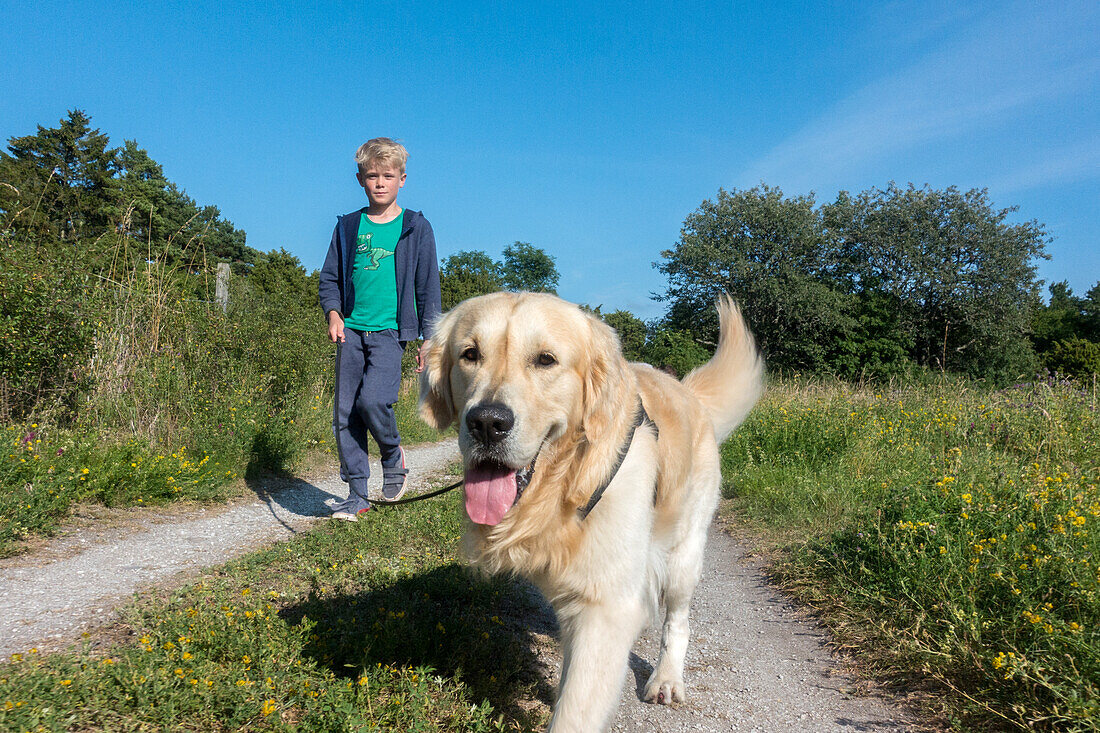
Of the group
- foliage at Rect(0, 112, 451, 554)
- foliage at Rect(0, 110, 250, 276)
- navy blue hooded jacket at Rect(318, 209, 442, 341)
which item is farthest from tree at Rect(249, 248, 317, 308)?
navy blue hooded jacket at Rect(318, 209, 442, 341)

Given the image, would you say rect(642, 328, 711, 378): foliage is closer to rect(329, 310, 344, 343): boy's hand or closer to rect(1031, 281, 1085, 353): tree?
rect(329, 310, 344, 343): boy's hand

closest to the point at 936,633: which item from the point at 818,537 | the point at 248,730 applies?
the point at 818,537

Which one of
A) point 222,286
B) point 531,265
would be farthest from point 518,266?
point 222,286

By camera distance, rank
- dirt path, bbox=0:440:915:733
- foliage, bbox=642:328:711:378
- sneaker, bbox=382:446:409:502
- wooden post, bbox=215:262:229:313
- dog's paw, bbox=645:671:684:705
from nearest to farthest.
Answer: dirt path, bbox=0:440:915:733
dog's paw, bbox=645:671:684:705
sneaker, bbox=382:446:409:502
wooden post, bbox=215:262:229:313
foliage, bbox=642:328:711:378

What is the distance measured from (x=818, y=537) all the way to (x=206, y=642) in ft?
11.8

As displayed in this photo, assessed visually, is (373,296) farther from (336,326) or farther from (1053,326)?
(1053,326)

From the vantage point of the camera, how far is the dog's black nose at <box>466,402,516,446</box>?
1.99 m

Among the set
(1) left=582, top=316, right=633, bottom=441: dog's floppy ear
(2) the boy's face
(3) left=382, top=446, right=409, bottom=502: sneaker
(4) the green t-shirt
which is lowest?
(3) left=382, top=446, right=409, bottom=502: sneaker

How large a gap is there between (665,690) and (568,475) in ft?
3.60

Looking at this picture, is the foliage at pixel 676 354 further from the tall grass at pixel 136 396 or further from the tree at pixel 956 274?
the tree at pixel 956 274

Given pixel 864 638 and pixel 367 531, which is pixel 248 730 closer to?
pixel 367 531

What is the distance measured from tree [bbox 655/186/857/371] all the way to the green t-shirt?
32.0 m

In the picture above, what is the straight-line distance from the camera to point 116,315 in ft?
18.7

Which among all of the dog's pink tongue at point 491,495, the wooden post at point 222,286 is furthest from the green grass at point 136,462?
the dog's pink tongue at point 491,495
